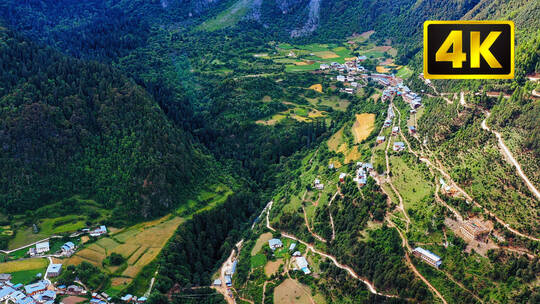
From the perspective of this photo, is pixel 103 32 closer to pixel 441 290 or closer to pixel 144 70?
pixel 144 70

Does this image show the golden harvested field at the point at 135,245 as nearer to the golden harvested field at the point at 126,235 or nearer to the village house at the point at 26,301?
the golden harvested field at the point at 126,235

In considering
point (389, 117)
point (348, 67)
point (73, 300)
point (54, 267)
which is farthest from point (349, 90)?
point (73, 300)

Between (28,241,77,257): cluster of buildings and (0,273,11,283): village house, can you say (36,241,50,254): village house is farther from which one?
(0,273,11,283): village house

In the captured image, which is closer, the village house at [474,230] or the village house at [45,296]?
the village house at [474,230]

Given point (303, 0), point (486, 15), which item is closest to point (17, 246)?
point (486, 15)

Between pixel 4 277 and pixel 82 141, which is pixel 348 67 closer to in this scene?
pixel 82 141

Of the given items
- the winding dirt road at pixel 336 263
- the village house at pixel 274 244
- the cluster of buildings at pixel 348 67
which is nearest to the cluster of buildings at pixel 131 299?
the village house at pixel 274 244

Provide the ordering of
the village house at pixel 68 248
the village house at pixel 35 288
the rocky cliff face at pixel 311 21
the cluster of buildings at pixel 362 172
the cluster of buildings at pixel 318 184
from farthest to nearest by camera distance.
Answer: the rocky cliff face at pixel 311 21 < the cluster of buildings at pixel 318 184 < the cluster of buildings at pixel 362 172 < the village house at pixel 68 248 < the village house at pixel 35 288
